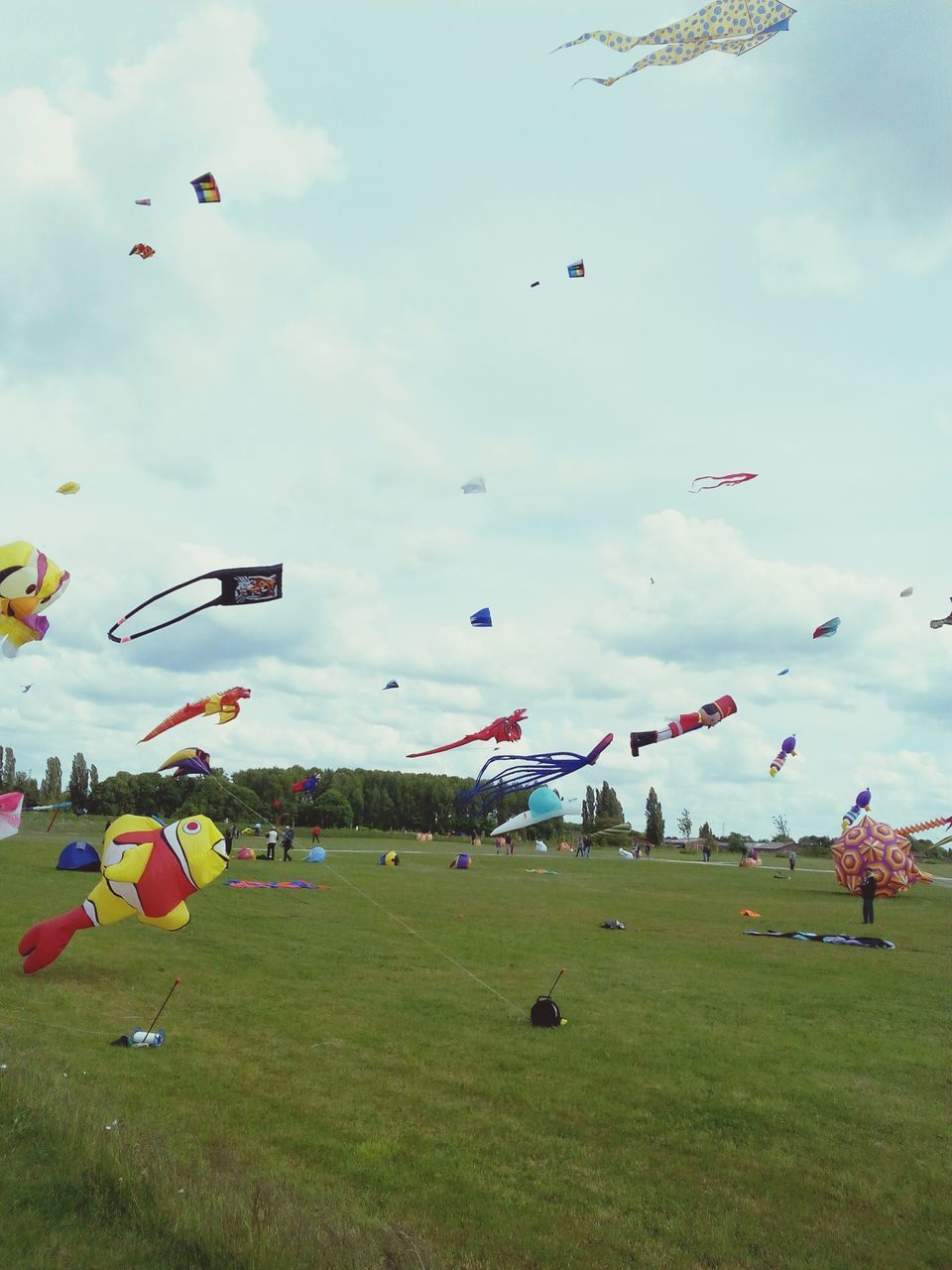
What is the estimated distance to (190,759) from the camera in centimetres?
2914

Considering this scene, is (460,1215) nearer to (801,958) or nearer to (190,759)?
(801,958)

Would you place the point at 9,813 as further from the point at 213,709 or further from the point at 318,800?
the point at 318,800

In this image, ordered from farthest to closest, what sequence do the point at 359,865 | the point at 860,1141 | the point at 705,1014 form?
the point at 359,865 < the point at 705,1014 < the point at 860,1141

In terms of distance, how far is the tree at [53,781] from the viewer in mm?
82050

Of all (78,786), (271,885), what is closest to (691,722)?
(271,885)

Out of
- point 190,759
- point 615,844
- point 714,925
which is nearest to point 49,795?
point 615,844

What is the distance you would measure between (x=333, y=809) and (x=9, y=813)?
62.8m

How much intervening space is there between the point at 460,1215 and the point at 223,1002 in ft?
23.8

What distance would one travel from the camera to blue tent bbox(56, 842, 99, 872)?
27406 millimetres

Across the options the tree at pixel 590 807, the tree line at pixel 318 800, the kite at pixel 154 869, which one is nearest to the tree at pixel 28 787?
the tree line at pixel 318 800

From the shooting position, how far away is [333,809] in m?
74.6

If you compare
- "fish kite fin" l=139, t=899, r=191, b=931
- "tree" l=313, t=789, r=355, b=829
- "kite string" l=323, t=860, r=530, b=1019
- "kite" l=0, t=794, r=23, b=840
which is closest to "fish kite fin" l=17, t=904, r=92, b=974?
"fish kite fin" l=139, t=899, r=191, b=931

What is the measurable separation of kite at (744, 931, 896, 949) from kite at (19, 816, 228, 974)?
16.4m

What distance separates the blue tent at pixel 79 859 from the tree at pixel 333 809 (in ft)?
151
